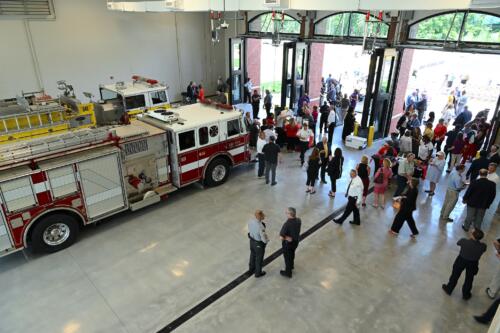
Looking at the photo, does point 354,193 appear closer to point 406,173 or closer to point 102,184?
point 406,173

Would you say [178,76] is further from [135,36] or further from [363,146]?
[363,146]

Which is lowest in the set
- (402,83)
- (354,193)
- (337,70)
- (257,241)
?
(257,241)

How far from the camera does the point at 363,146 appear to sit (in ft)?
43.0

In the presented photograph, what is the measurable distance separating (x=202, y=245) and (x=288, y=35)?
12.2m

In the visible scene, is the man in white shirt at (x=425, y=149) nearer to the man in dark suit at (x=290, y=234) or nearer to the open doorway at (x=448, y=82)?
the open doorway at (x=448, y=82)

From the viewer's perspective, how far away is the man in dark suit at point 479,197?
24.0ft

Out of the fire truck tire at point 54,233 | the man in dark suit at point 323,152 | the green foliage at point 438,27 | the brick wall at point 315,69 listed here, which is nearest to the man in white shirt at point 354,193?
the man in dark suit at point 323,152

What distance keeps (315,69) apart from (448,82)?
380 inches

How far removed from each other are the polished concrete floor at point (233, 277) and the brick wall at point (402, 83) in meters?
6.76

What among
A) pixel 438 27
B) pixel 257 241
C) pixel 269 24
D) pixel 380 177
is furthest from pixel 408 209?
pixel 269 24

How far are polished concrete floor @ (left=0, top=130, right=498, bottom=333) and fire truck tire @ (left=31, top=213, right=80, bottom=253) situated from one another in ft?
0.65

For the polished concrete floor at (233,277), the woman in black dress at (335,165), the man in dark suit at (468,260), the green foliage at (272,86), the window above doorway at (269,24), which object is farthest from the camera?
the green foliage at (272,86)

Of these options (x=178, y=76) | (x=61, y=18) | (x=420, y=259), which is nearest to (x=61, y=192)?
(x=420, y=259)

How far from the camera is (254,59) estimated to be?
21.0m
